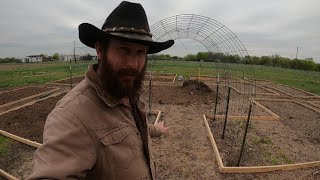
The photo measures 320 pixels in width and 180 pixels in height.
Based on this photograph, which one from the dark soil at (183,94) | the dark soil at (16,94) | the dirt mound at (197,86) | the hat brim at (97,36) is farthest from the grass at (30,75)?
the hat brim at (97,36)

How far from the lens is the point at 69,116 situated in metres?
1.30

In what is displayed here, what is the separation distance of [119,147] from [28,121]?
787cm

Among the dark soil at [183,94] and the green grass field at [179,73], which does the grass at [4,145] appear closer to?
the green grass field at [179,73]

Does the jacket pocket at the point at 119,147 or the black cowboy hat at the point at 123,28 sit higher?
the black cowboy hat at the point at 123,28

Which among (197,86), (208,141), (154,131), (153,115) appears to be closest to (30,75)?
(197,86)

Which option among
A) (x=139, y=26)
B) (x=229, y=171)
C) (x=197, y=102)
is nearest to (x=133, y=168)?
(x=139, y=26)

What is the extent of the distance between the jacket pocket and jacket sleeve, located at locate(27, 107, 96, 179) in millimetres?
112

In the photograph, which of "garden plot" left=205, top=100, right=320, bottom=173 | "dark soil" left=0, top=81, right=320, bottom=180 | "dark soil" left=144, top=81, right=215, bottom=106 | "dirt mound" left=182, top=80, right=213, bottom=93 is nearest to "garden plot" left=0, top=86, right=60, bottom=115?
"dark soil" left=0, top=81, right=320, bottom=180

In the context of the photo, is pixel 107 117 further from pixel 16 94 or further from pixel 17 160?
pixel 16 94

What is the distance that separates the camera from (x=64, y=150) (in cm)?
118

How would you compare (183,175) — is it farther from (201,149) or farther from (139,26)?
(139,26)

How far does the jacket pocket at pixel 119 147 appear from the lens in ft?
4.58

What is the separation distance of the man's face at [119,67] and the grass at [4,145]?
5.72 m

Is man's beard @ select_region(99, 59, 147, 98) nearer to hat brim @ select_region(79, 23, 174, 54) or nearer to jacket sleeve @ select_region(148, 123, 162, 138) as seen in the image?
hat brim @ select_region(79, 23, 174, 54)
